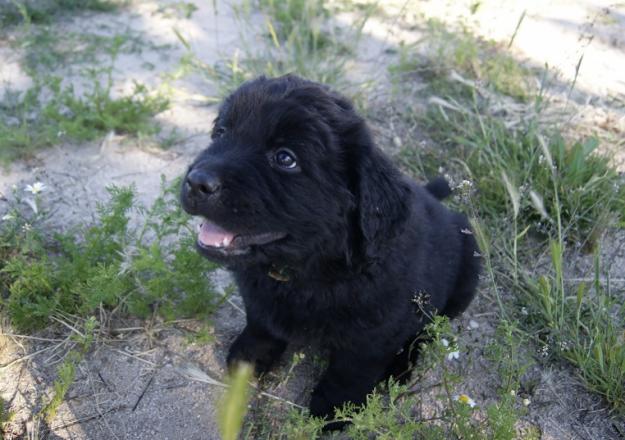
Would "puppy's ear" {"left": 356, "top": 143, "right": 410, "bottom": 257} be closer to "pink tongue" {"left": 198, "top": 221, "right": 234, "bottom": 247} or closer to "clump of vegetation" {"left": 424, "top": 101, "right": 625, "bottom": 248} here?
"pink tongue" {"left": 198, "top": 221, "right": 234, "bottom": 247}

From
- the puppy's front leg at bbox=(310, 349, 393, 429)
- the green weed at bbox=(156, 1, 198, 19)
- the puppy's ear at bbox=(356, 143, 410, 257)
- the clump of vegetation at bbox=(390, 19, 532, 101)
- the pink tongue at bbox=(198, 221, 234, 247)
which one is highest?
the puppy's ear at bbox=(356, 143, 410, 257)

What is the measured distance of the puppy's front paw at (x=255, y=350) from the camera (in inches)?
96.6

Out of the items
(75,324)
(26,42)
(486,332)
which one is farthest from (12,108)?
(486,332)

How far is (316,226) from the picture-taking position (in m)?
1.92

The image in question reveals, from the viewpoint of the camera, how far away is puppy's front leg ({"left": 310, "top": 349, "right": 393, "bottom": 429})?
219 centimetres

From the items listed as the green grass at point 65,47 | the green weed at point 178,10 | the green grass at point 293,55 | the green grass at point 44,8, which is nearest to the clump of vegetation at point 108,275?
the green grass at point 293,55

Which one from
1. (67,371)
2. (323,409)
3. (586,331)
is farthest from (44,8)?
(586,331)

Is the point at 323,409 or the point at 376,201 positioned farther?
the point at 323,409

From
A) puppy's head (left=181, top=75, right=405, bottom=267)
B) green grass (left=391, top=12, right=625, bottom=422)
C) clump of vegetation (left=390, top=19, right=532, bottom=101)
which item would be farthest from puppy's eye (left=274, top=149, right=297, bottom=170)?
clump of vegetation (left=390, top=19, right=532, bottom=101)

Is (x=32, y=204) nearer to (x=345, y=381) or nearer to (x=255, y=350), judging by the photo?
(x=255, y=350)

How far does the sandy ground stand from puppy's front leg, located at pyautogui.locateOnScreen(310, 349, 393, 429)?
182mm

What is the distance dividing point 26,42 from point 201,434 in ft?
11.3

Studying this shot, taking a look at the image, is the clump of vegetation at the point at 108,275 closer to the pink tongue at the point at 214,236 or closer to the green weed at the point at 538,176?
the pink tongue at the point at 214,236

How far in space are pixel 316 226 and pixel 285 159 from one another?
0.79 ft
